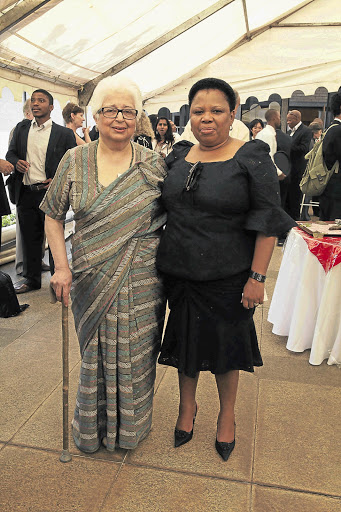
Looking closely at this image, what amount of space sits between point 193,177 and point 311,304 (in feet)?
6.01

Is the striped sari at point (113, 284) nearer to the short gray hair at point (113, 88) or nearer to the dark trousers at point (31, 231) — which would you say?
the short gray hair at point (113, 88)

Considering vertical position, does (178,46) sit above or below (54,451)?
above

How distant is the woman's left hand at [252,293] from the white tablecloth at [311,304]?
1.37m

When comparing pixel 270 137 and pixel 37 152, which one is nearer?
pixel 37 152

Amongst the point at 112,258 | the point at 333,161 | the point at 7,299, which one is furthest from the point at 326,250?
the point at 7,299

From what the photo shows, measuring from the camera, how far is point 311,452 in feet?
7.72

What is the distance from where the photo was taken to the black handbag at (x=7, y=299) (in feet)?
13.6

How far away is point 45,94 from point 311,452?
3950mm

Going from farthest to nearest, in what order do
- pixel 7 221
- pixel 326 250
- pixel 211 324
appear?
pixel 7 221, pixel 326 250, pixel 211 324

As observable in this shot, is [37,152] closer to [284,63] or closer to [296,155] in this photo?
[296,155]

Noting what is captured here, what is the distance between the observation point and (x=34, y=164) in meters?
4.81

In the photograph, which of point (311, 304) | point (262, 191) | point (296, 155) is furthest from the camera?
point (296, 155)

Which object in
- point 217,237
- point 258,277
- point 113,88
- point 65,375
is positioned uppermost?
point 113,88

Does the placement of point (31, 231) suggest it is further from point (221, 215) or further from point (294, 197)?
point (294, 197)
